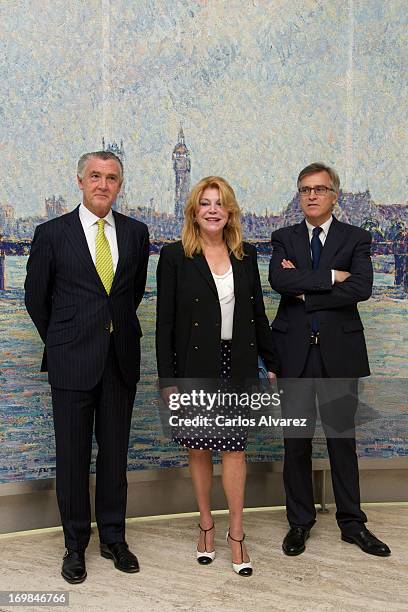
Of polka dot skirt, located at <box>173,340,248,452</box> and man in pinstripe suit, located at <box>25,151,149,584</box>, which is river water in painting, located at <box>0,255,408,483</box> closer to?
man in pinstripe suit, located at <box>25,151,149,584</box>

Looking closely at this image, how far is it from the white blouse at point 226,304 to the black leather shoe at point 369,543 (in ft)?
3.99

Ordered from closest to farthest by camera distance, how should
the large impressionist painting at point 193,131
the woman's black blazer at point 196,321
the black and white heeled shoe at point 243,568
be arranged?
the woman's black blazer at point 196,321 < the black and white heeled shoe at point 243,568 < the large impressionist painting at point 193,131

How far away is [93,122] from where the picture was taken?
12.1ft

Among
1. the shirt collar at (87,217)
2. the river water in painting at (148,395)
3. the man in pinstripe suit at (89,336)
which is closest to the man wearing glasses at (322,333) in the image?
the river water in painting at (148,395)

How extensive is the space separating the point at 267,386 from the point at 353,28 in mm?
2126

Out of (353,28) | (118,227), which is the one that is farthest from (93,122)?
(353,28)

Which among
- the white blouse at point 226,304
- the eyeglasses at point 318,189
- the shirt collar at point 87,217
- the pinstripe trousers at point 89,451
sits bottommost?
the pinstripe trousers at point 89,451

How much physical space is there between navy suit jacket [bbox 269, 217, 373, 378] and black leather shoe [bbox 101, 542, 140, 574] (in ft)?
3.52

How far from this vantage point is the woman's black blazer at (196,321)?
2.94 metres

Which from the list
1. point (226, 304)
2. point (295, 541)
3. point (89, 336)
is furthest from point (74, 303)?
point (295, 541)

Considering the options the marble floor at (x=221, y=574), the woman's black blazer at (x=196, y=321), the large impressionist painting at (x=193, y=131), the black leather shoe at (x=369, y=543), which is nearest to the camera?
the marble floor at (x=221, y=574)

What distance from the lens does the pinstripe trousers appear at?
3.04 m

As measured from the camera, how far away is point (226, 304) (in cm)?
298

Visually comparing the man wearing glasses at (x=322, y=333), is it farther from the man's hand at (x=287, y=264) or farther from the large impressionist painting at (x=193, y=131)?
the large impressionist painting at (x=193, y=131)
